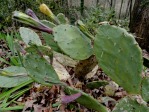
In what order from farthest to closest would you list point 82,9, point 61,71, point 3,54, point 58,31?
point 82,9 < point 3,54 < point 61,71 < point 58,31

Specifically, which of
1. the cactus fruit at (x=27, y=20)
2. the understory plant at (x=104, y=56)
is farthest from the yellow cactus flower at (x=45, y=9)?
the cactus fruit at (x=27, y=20)

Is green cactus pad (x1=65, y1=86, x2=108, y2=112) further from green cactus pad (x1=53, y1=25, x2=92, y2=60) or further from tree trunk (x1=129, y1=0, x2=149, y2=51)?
tree trunk (x1=129, y1=0, x2=149, y2=51)

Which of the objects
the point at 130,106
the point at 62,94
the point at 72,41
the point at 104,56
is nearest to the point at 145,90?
the point at 130,106

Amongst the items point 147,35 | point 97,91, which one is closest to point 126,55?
point 97,91

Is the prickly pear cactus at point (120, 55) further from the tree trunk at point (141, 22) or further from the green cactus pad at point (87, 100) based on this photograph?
the tree trunk at point (141, 22)

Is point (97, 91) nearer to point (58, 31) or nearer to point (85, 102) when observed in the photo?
point (85, 102)
